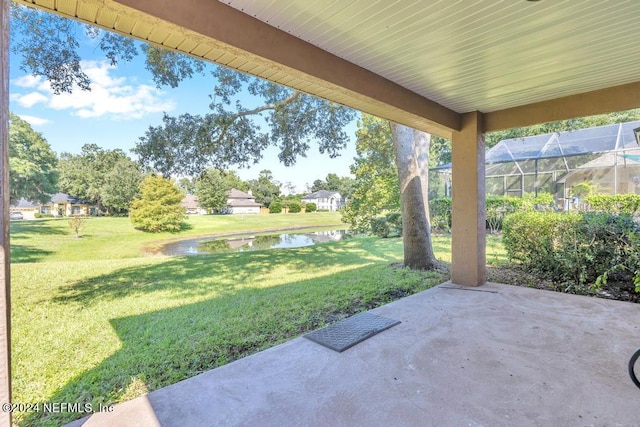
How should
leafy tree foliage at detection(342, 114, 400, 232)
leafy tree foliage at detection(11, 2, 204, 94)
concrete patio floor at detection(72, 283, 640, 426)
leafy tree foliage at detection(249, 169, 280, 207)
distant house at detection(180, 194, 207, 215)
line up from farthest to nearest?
leafy tree foliage at detection(249, 169, 280, 207), distant house at detection(180, 194, 207, 215), leafy tree foliage at detection(342, 114, 400, 232), leafy tree foliage at detection(11, 2, 204, 94), concrete patio floor at detection(72, 283, 640, 426)

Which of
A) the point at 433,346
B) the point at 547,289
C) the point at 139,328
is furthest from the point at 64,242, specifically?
the point at 547,289

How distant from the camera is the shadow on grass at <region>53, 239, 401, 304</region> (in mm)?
5207

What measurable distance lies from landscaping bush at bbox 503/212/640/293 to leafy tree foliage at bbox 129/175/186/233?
13063mm

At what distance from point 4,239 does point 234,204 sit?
929 inches

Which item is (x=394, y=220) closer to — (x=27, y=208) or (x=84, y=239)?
(x=84, y=239)

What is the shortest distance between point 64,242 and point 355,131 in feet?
34.4

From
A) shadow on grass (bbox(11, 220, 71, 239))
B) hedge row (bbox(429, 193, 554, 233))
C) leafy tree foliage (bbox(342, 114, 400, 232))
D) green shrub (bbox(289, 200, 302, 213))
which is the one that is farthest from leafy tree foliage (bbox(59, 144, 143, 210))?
green shrub (bbox(289, 200, 302, 213))

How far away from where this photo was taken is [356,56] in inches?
105

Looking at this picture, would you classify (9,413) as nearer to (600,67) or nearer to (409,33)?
(409,33)

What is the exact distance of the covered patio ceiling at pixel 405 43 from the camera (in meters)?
1.94

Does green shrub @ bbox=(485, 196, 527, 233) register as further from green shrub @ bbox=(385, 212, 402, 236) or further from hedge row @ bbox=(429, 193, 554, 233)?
green shrub @ bbox=(385, 212, 402, 236)

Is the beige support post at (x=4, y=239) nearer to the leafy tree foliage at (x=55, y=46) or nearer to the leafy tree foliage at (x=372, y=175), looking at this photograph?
the leafy tree foliage at (x=55, y=46)

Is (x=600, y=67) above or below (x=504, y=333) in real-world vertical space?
above

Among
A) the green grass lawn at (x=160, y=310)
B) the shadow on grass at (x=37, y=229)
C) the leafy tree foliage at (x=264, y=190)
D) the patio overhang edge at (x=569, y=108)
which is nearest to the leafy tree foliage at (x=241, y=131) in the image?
the green grass lawn at (x=160, y=310)
